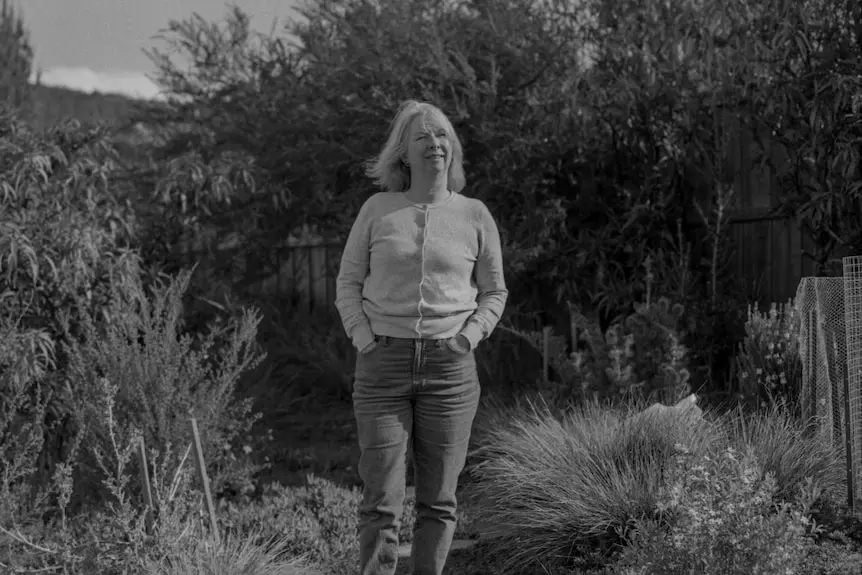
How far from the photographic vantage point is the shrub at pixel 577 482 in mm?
4004

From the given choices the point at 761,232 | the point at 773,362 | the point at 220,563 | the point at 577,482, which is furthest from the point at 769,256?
the point at 220,563

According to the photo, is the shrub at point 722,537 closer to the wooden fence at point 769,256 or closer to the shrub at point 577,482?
the shrub at point 577,482

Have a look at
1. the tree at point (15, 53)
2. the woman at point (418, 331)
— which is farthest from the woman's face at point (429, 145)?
the tree at point (15, 53)

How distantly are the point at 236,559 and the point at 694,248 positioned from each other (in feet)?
15.0

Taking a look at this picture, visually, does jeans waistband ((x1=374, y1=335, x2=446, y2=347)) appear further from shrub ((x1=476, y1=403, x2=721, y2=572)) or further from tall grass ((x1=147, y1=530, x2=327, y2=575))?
shrub ((x1=476, y1=403, x2=721, y2=572))

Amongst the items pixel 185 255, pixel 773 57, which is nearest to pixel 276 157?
pixel 185 255

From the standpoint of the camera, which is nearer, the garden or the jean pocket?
the jean pocket

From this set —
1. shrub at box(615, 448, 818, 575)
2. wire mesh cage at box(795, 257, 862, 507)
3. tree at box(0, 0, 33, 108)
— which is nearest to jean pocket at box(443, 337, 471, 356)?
shrub at box(615, 448, 818, 575)

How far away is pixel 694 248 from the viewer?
7.13 meters

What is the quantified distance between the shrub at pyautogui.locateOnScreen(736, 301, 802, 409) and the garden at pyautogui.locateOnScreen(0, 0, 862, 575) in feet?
0.07

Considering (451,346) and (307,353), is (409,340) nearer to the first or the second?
(451,346)

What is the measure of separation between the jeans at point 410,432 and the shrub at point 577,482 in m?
0.67

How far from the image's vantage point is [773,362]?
5176mm

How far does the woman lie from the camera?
11.1 feet
